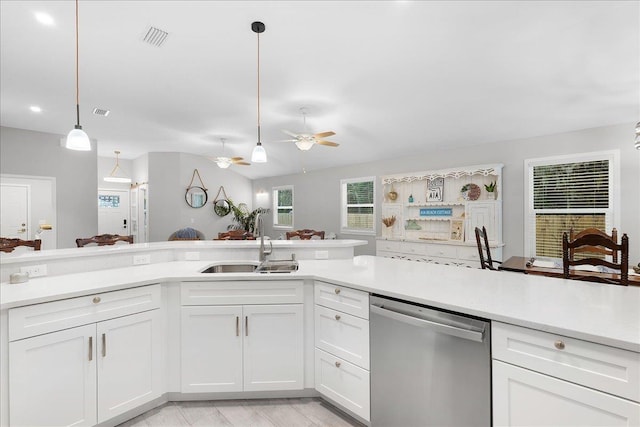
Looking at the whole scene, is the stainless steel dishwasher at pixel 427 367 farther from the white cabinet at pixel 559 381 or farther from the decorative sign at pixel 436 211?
the decorative sign at pixel 436 211

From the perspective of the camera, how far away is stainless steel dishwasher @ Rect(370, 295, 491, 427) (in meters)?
1.36

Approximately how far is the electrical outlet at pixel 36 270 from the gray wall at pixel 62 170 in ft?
16.2

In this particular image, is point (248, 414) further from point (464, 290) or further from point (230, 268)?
point (464, 290)

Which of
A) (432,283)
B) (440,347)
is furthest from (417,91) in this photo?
(440,347)

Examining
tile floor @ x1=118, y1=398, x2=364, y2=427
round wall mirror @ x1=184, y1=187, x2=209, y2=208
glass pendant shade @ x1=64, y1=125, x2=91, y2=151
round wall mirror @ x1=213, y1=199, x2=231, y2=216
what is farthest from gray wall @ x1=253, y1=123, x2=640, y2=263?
glass pendant shade @ x1=64, y1=125, x2=91, y2=151

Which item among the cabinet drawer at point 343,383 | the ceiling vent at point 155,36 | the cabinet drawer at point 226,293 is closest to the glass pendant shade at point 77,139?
the cabinet drawer at point 226,293

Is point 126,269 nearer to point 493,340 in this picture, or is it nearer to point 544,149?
point 493,340

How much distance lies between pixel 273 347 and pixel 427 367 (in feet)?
3.39

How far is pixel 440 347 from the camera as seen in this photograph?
1.48 meters

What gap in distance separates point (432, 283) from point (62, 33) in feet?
12.8

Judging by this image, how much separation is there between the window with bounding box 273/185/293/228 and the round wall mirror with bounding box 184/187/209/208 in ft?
6.18

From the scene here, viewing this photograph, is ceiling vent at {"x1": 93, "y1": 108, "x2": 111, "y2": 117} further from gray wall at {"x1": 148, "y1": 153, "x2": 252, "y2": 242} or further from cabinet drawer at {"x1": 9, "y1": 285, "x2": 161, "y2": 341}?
cabinet drawer at {"x1": 9, "y1": 285, "x2": 161, "y2": 341}

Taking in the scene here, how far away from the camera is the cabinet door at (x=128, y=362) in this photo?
1794mm

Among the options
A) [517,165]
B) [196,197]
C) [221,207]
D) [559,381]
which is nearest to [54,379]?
[559,381]
